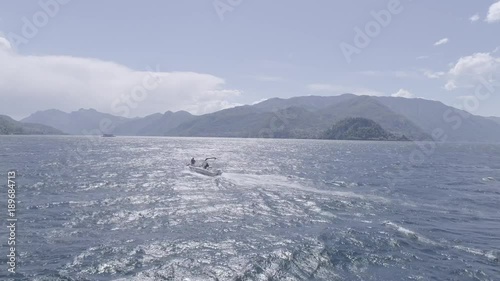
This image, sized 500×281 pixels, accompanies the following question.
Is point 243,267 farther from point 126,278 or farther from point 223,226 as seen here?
point 223,226

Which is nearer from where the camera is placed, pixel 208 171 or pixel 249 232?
pixel 249 232

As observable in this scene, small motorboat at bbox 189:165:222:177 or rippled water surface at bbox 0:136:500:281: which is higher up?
small motorboat at bbox 189:165:222:177

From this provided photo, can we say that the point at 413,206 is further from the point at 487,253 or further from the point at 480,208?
the point at 487,253

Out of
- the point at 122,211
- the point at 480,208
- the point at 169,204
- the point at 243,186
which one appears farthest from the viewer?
the point at 243,186

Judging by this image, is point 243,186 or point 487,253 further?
point 243,186

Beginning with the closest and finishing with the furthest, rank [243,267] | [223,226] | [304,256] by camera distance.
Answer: [243,267] < [304,256] < [223,226]

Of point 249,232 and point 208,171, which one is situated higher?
point 208,171

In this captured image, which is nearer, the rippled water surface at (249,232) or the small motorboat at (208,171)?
the rippled water surface at (249,232)

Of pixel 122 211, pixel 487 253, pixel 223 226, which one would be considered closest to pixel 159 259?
pixel 223 226

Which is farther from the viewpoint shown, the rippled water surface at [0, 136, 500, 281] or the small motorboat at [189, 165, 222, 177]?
the small motorboat at [189, 165, 222, 177]

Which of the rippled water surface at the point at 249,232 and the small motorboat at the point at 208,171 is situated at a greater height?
the small motorboat at the point at 208,171

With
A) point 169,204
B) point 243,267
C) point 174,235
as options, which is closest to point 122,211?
point 169,204
